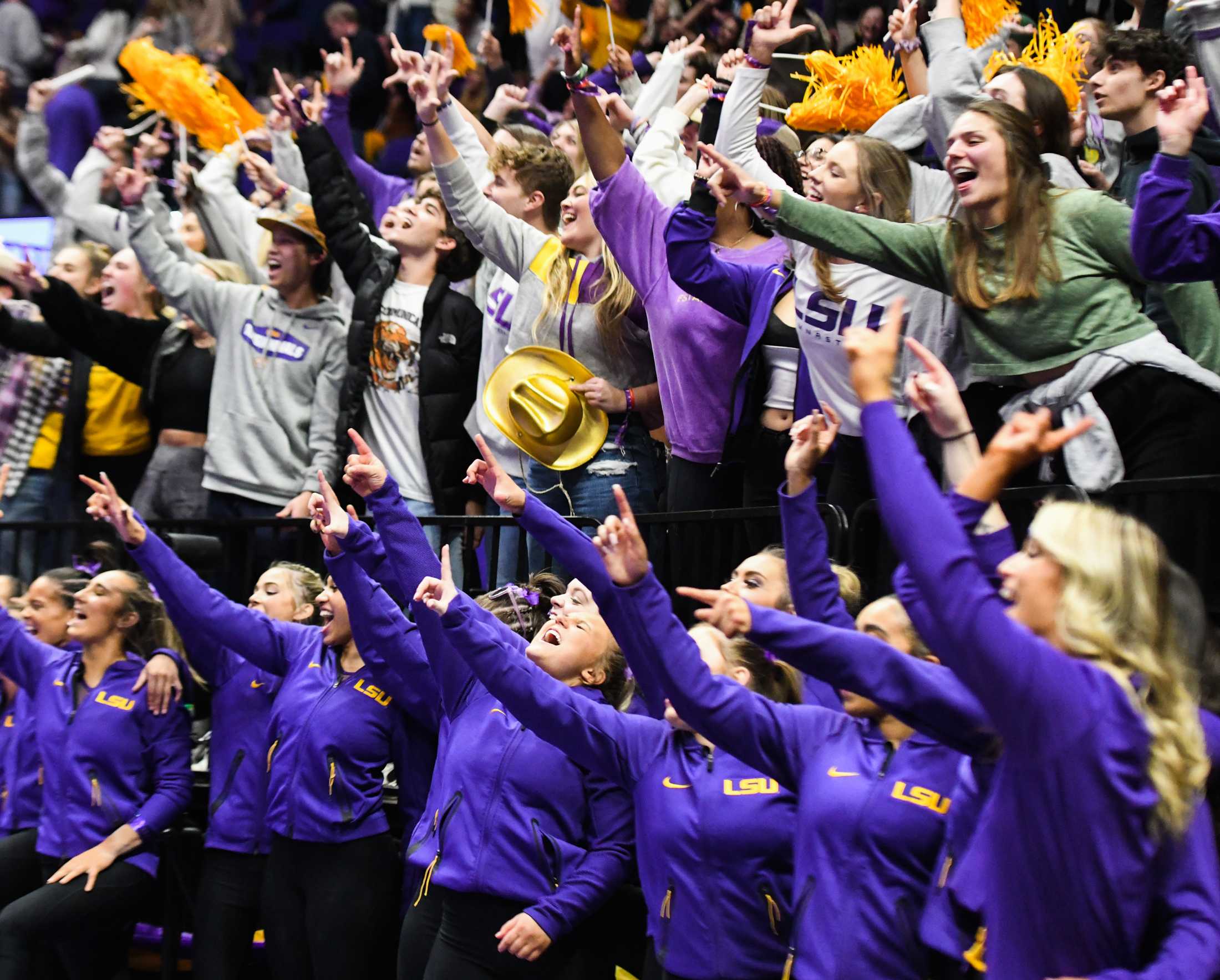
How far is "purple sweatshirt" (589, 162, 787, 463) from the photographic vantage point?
5.02m

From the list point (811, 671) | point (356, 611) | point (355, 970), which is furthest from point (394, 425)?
point (811, 671)

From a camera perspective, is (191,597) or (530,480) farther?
(530,480)

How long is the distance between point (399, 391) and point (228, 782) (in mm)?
1750

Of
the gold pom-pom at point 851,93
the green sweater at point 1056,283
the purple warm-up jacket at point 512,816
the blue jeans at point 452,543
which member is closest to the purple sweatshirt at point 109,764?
the blue jeans at point 452,543

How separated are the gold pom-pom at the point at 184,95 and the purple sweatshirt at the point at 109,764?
120 inches

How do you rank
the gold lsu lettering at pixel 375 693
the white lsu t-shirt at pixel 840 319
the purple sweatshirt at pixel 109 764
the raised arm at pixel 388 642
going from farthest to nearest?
the purple sweatshirt at pixel 109 764 → the gold lsu lettering at pixel 375 693 → the raised arm at pixel 388 642 → the white lsu t-shirt at pixel 840 319

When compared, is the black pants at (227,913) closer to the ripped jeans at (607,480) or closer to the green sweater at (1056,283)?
the ripped jeans at (607,480)

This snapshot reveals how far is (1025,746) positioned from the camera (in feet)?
7.93

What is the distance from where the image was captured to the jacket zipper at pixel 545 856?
423 cm

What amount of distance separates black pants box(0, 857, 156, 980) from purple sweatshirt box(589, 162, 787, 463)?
2.40 m

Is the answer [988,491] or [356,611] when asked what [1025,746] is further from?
[356,611]

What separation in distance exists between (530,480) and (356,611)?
109 centimetres

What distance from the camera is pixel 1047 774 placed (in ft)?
7.91

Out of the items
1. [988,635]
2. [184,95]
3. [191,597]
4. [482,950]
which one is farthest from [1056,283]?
[184,95]
